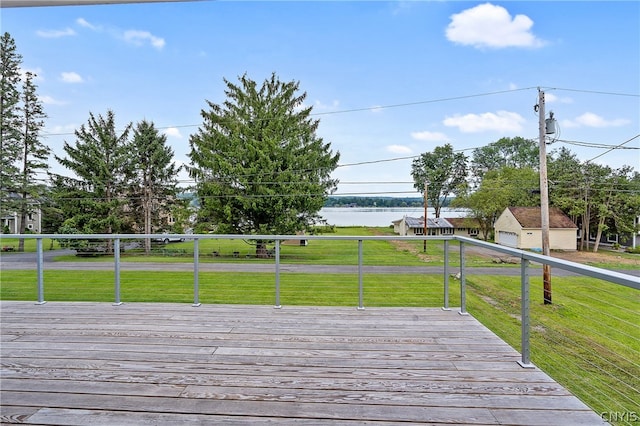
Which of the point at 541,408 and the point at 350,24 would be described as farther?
the point at 350,24

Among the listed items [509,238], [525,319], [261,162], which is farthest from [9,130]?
[509,238]

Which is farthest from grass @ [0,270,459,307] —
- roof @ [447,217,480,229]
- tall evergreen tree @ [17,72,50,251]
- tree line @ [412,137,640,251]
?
roof @ [447,217,480,229]

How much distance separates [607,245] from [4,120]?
30929 millimetres

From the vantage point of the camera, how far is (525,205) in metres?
20.4

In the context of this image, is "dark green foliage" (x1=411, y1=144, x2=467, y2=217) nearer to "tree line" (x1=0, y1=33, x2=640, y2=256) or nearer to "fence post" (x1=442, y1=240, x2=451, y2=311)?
"tree line" (x1=0, y1=33, x2=640, y2=256)

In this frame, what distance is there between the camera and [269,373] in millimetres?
1909

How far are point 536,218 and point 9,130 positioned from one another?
2497 cm

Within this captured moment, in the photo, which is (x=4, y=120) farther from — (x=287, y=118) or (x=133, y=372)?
(x=133, y=372)

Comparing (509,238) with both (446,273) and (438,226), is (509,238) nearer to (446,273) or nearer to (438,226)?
(438,226)

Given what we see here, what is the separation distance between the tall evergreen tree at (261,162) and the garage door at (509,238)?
10.2 metres

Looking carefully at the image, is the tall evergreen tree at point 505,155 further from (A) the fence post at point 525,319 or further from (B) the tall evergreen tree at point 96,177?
(A) the fence post at point 525,319

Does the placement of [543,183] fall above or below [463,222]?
above

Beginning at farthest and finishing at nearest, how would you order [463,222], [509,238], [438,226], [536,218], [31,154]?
[438,226], [463,222], [509,238], [536,218], [31,154]

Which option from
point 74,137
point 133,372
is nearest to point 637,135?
point 133,372
